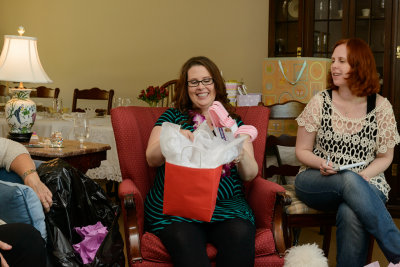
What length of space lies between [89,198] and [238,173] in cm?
61

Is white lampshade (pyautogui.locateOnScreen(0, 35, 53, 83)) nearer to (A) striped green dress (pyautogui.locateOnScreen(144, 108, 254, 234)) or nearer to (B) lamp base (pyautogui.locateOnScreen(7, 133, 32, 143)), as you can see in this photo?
(B) lamp base (pyautogui.locateOnScreen(7, 133, 32, 143))

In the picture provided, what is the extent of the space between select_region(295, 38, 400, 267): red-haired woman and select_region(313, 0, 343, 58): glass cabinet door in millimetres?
1589

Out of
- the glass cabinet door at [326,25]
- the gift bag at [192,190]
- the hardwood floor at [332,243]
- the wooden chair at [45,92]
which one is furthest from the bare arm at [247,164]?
the wooden chair at [45,92]

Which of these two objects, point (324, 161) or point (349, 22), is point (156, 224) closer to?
point (324, 161)

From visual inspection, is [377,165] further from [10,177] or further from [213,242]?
[10,177]

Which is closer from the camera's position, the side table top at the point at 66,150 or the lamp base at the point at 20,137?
the side table top at the point at 66,150

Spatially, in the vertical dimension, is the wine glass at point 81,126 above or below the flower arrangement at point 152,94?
below

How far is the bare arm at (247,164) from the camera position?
1877 mm

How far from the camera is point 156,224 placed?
70.8 inches

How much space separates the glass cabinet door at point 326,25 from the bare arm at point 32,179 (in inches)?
106

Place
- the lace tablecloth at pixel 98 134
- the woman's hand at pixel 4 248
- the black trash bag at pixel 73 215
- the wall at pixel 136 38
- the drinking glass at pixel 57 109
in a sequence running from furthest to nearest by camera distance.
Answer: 1. the wall at pixel 136 38
2. the drinking glass at pixel 57 109
3. the lace tablecloth at pixel 98 134
4. the black trash bag at pixel 73 215
5. the woman's hand at pixel 4 248

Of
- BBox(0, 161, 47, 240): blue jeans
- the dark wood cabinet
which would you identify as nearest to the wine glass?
BBox(0, 161, 47, 240): blue jeans

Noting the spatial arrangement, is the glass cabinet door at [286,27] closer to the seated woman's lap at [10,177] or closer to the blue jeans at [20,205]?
the seated woman's lap at [10,177]

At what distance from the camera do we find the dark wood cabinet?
352 centimetres
